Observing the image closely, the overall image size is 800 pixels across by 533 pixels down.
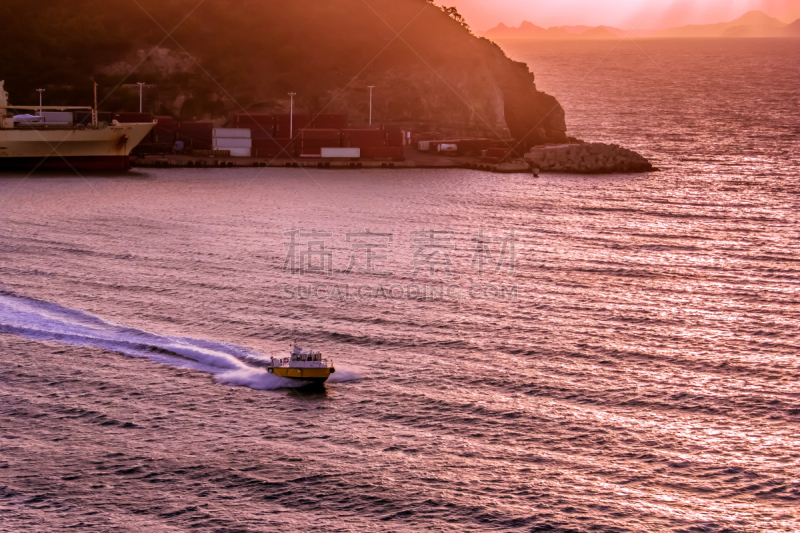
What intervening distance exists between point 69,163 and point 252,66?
168 feet

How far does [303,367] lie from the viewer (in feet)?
102

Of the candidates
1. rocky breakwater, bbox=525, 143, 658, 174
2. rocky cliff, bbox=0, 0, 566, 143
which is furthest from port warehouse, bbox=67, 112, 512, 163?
rocky cliff, bbox=0, 0, 566, 143

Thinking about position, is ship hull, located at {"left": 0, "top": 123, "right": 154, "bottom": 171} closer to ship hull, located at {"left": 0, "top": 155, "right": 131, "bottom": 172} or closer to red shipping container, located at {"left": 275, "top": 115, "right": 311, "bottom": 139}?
ship hull, located at {"left": 0, "top": 155, "right": 131, "bottom": 172}

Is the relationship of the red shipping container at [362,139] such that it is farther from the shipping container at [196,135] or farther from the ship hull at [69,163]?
the ship hull at [69,163]

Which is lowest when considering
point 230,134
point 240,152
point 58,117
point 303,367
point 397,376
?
point 397,376

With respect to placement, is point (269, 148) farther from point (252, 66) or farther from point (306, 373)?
point (306, 373)

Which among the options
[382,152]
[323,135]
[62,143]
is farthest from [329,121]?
[62,143]

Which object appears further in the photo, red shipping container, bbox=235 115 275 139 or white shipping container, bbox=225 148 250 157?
red shipping container, bbox=235 115 275 139

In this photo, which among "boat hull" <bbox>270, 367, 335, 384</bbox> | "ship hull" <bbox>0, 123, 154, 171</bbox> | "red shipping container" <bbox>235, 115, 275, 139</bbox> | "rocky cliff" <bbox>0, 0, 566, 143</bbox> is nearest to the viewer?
"boat hull" <bbox>270, 367, 335, 384</bbox>

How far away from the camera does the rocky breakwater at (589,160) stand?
11031 centimetres

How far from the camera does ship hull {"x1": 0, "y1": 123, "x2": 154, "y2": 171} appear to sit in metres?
98.5

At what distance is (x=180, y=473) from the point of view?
25.2 m

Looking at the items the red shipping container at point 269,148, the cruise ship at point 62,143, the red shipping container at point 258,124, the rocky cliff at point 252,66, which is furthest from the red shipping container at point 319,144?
the cruise ship at point 62,143

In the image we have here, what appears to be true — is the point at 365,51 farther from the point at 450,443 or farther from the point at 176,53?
the point at 450,443
